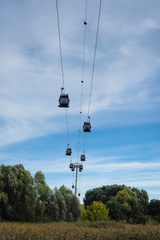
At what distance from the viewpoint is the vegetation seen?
4078 cm

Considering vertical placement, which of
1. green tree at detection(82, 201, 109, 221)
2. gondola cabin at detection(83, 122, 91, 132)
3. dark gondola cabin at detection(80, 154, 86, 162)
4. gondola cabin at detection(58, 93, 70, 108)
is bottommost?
green tree at detection(82, 201, 109, 221)

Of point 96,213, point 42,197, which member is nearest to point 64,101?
point 42,197

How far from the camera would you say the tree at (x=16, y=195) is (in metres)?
40.3

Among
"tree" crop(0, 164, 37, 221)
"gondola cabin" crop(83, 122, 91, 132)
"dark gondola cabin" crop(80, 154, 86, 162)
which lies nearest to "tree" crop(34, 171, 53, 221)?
"tree" crop(0, 164, 37, 221)

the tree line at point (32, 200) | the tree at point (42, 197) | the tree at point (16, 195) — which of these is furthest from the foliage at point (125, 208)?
the tree at point (16, 195)

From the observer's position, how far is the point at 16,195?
138ft

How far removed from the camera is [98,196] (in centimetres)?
8862

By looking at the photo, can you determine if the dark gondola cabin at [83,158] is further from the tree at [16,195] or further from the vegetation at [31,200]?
the tree at [16,195]

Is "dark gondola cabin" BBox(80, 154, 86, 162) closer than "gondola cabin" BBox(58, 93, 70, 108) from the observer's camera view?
No

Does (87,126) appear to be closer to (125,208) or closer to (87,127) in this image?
(87,127)

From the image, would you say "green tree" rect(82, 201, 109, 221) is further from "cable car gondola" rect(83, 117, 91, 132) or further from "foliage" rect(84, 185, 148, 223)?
"cable car gondola" rect(83, 117, 91, 132)

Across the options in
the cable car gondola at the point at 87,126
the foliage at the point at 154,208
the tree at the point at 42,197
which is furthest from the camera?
the foliage at the point at 154,208

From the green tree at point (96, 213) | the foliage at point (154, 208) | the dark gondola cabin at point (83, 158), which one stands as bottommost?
the green tree at point (96, 213)

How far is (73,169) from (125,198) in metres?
18.8
